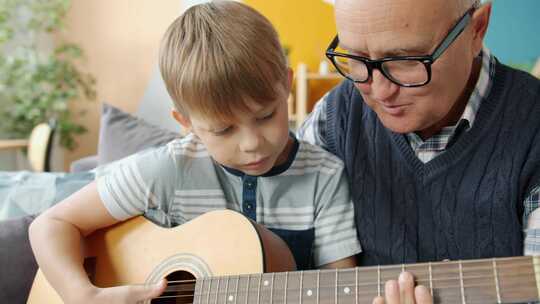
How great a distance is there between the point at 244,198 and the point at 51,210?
414 millimetres

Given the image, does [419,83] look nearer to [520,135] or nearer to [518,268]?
[520,135]

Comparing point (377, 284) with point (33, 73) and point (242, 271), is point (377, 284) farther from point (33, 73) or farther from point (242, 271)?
point (33, 73)

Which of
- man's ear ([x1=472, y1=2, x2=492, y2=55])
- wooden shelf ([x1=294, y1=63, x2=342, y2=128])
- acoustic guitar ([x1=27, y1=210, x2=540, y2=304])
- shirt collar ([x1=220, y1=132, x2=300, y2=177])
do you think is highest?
man's ear ([x1=472, y1=2, x2=492, y2=55])

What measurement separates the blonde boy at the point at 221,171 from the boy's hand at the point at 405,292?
1.13 ft

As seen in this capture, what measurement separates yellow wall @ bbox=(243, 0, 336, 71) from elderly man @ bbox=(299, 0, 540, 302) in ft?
8.54

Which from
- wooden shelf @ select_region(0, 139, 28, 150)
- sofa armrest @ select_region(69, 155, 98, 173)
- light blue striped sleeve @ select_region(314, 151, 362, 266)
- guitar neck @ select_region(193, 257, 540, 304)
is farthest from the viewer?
→ wooden shelf @ select_region(0, 139, 28, 150)

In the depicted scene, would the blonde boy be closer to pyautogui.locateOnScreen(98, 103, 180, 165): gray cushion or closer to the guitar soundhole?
the guitar soundhole

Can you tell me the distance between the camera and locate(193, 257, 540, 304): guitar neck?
0.72m

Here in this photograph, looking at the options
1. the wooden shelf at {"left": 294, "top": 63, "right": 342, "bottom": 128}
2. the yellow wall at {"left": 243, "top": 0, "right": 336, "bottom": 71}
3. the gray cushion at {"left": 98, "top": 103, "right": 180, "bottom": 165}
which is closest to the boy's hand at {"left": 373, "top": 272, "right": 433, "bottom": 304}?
the gray cushion at {"left": 98, "top": 103, "right": 180, "bottom": 165}

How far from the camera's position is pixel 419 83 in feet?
3.11

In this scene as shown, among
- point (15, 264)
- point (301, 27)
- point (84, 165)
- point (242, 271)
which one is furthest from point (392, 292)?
point (301, 27)

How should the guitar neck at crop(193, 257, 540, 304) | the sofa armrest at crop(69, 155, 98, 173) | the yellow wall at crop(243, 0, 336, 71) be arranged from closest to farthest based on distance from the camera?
1. the guitar neck at crop(193, 257, 540, 304)
2. the sofa armrest at crop(69, 155, 98, 173)
3. the yellow wall at crop(243, 0, 336, 71)

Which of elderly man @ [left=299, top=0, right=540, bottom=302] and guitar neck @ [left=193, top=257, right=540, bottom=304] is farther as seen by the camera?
elderly man @ [left=299, top=0, right=540, bottom=302]

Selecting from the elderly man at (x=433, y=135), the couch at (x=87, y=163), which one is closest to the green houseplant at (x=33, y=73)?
the couch at (x=87, y=163)
